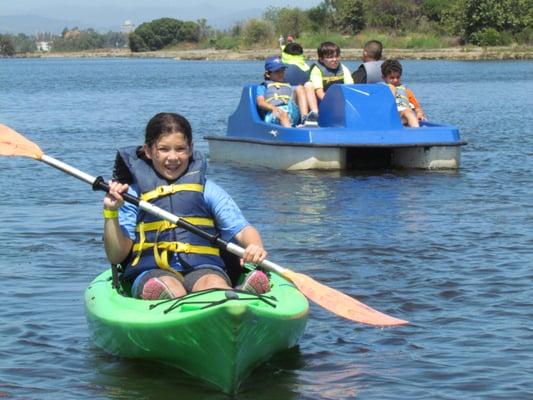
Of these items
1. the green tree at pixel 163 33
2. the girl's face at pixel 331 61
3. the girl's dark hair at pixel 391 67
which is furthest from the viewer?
the green tree at pixel 163 33

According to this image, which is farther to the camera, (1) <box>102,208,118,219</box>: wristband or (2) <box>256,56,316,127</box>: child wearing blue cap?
(2) <box>256,56,316,127</box>: child wearing blue cap

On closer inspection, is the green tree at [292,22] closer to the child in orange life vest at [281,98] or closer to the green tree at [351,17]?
the green tree at [351,17]

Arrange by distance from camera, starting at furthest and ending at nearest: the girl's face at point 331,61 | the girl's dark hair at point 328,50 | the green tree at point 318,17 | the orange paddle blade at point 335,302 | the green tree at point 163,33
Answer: the green tree at point 163,33, the green tree at point 318,17, the girl's face at point 331,61, the girl's dark hair at point 328,50, the orange paddle blade at point 335,302

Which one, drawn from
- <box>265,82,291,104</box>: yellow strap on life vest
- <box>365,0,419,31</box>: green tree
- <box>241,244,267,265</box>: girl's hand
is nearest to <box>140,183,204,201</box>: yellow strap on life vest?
<box>241,244,267,265</box>: girl's hand

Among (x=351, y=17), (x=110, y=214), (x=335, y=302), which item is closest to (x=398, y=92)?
(x=335, y=302)

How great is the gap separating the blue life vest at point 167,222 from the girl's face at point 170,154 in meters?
0.05

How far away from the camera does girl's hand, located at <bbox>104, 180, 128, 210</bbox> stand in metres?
5.90

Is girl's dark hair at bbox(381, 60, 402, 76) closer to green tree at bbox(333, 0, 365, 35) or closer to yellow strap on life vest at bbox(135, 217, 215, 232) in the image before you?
yellow strap on life vest at bbox(135, 217, 215, 232)

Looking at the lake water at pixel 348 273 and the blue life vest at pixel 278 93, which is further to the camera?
the blue life vest at pixel 278 93

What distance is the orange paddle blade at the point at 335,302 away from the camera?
6.34 m

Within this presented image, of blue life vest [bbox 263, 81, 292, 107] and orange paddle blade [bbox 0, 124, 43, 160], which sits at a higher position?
orange paddle blade [bbox 0, 124, 43, 160]

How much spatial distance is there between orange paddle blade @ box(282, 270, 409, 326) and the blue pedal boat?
21.5 feet

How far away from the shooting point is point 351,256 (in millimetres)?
9039

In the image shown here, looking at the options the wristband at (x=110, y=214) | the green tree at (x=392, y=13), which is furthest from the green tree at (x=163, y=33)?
the wristband at (x=110, y=214)
